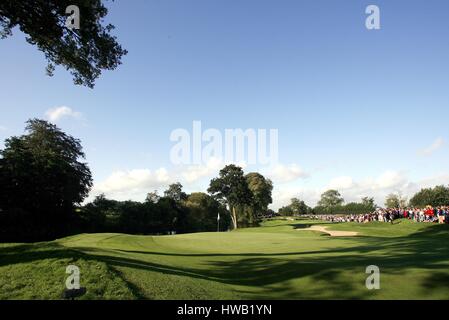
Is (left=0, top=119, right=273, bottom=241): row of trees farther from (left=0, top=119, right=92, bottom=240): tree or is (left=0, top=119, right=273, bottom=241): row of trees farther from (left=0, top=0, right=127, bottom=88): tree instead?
(left=0, top=0, right=127, bottom=88): tree

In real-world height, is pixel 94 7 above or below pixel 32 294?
above

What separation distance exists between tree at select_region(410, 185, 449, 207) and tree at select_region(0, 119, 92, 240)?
97.9m

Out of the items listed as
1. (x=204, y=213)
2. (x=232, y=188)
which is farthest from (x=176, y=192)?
(x=232, y=188)

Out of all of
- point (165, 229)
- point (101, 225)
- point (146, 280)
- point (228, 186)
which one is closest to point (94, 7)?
point (146, 280)

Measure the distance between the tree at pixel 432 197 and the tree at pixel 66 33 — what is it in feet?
363

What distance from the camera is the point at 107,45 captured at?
2041 cm

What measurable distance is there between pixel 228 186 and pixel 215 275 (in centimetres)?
8441

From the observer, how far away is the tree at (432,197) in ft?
363

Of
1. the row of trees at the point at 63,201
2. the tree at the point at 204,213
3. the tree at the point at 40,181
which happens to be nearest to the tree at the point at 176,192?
the tree at the point at 204,213

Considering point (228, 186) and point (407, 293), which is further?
point (228, 186)

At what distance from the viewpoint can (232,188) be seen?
99312 mm

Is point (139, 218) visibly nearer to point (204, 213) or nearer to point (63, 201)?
point (63, 201)

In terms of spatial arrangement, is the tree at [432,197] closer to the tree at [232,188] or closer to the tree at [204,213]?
the tree at [232,188]
